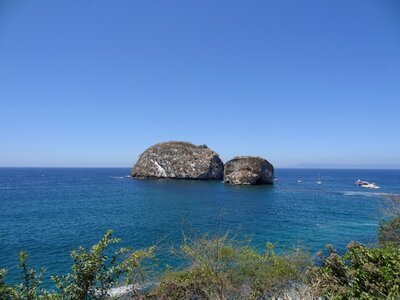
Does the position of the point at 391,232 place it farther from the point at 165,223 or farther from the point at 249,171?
the point at 249,171

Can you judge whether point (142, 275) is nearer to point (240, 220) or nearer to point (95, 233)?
point (95, 233)

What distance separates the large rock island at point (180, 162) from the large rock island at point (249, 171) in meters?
15.7

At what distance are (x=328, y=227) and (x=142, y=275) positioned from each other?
3701 cm

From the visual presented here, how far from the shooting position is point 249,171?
4225 inches

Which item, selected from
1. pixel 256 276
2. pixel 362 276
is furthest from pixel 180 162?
pixel 362 276

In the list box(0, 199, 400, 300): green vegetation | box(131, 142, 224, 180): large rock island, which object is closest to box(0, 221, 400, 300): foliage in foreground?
box(0, 199, 400, 300): green vegetation

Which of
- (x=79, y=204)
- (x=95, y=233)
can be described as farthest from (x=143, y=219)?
(x=79, y=204)

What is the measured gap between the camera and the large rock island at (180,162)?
5005 inches

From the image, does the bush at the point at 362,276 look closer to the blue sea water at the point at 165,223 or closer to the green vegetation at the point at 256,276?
the green vegetation at the point at 256,276

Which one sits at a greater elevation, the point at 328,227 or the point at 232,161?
the point at 232,161

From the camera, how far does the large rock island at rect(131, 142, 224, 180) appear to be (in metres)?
127

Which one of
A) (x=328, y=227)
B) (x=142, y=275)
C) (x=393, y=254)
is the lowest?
(x=328, y=227)

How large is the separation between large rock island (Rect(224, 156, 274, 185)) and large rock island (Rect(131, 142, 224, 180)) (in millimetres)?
15653

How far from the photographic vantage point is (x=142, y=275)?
15.5m
